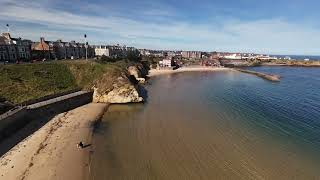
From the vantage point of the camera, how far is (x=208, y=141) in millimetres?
34094

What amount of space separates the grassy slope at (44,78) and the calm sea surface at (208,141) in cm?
1351

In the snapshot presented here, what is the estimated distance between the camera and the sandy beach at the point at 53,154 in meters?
25.2

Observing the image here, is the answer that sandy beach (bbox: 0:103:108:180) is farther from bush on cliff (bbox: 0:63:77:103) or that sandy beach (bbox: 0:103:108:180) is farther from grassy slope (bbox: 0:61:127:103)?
grassy slope (bbox: 0:61:127:103)

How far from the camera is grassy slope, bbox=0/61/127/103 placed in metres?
48.6

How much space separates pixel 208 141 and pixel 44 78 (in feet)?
131

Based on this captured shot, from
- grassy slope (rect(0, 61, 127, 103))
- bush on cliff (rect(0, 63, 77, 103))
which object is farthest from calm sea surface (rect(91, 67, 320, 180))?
bush on cliff (rect(0, 63, 77, 103))

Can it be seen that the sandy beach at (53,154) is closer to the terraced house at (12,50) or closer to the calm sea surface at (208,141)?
the calm sea surface at (208,141)

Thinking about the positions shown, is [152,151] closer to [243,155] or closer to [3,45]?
[243,155]

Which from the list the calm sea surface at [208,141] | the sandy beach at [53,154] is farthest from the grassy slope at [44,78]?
the calm sea surface at [208,141]

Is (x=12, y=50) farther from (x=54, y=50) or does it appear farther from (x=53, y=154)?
(x=53, y=154)

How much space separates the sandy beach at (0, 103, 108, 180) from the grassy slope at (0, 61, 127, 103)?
11.9m

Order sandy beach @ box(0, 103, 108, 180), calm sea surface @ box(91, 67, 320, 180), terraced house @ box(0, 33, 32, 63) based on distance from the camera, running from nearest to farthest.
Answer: sandy beach @ box(0, 103, 108, 180) → calm sea surface @ box(91, 67, 320, 180) → terraced house @ box(0, 33, 32, 63)

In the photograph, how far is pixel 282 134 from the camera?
37.4 metres

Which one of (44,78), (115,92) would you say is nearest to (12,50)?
(44,78)
